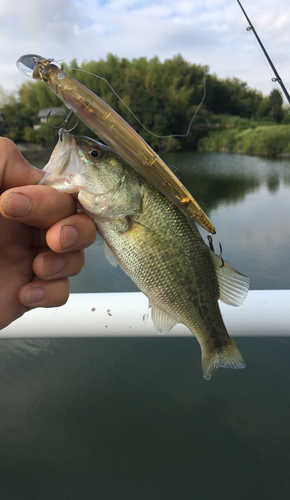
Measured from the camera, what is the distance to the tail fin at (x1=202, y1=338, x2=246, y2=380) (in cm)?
94

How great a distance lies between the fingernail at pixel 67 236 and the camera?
31.6 inches

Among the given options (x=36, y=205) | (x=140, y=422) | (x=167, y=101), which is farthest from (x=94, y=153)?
(x=167, y=101)

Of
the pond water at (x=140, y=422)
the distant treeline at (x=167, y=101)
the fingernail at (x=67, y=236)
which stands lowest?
the pond water at (x=140, y=422)

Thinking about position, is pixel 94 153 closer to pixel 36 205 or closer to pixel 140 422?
pixel 36 205

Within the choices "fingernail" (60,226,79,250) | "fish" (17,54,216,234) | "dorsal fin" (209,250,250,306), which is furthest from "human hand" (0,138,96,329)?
"dorsal fin" (209,250,250,306)

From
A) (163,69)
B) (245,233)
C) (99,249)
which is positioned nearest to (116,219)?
(99,249)

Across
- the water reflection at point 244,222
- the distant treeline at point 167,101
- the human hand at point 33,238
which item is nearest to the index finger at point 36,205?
the human hand at point 33,238

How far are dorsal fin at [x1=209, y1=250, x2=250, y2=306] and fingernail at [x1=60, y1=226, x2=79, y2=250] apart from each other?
1.38 ft

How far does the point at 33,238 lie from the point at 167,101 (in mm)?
13595

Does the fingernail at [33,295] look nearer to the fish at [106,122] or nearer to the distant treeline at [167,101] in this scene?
the fish at [106,122]

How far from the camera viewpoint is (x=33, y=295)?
934 mm

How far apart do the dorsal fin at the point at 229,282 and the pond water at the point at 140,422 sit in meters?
1.25

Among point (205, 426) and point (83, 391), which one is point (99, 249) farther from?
point (205, 426)

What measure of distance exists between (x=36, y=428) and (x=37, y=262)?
1.51 metres
